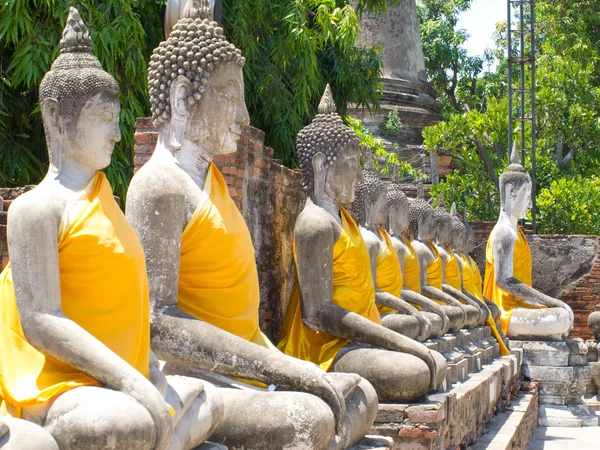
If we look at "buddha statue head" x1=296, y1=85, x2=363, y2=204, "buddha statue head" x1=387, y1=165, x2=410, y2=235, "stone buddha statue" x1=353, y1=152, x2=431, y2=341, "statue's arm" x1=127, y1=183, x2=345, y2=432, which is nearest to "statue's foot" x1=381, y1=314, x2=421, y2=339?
"stone buddha statue" x1=353, y1=152, x2=431, y2=341

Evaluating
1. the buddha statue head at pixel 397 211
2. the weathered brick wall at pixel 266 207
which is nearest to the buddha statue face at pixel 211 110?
the weathered brick wall at pixel 266 207

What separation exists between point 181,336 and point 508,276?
8042 mm

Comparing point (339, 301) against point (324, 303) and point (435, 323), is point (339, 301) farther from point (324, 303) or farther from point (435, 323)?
point (435, 323)

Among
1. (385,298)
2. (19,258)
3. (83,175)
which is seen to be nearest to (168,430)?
(19,258)

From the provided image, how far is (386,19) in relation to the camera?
1922cm

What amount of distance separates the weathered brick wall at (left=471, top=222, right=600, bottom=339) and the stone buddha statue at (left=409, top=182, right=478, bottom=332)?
5.48 metres

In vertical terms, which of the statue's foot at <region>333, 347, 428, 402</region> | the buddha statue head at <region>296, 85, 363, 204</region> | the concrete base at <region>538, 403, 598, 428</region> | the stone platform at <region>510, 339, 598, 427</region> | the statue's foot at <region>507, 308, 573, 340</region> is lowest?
the concrete base at <region>538, 403, 598, 428</region>

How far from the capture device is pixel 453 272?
10.6m

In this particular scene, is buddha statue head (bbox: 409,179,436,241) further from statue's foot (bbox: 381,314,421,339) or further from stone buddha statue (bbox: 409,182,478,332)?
statue's foot (bbox: 381,314,421,339)

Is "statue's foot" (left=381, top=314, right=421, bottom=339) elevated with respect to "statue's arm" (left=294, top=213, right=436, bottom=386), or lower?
lower

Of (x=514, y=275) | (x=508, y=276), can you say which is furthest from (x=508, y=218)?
(x=508, y=276)

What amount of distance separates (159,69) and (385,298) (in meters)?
2.86

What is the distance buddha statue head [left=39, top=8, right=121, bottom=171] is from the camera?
317 centimetres

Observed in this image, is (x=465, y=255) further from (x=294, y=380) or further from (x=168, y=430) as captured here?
(x=168, y=430)
